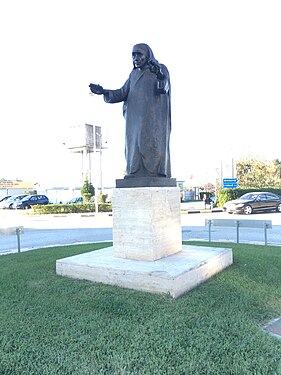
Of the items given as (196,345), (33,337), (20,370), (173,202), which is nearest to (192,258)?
(173,202)

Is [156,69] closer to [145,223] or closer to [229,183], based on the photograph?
[145,223]

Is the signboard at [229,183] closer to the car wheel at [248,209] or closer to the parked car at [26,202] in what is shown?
the car wheel at [248,209]

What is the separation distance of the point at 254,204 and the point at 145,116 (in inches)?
617

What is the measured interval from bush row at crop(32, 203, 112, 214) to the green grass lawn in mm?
20315

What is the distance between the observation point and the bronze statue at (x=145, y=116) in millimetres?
5109

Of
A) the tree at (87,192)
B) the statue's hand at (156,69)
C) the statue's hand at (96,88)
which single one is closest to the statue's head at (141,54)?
the statue's hand at (156,69)

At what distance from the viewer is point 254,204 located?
62.7 feet

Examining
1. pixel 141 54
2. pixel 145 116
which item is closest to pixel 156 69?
pixel 141 54

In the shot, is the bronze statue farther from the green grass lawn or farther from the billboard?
the billboard

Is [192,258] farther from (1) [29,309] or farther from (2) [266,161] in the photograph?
(2) [266,161]

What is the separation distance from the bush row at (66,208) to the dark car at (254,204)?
986 centimetres

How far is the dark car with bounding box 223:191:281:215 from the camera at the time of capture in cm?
1898

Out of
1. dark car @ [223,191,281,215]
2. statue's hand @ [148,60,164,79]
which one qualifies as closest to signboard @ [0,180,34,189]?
dark car @ [223,191,281,215]

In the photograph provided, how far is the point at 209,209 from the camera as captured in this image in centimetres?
2386
